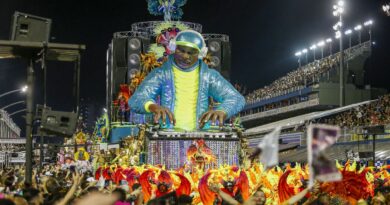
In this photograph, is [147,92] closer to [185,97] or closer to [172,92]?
[172,92]

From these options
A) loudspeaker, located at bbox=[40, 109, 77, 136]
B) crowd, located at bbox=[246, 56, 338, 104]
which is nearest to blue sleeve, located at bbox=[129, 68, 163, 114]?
loudspeaker, located at bbox=[40, 109, 77, 136]

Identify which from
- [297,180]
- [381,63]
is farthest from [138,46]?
[297,180]

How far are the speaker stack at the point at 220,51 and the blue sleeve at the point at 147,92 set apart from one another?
21190 millimetres

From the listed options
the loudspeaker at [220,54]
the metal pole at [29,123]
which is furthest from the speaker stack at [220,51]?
the metal pole at [29,123]

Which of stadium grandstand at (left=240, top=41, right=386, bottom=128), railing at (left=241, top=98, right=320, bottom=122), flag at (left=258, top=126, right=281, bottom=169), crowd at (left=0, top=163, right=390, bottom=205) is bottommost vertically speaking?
crowd at (left=0, top=163, right=390, bottom=205)

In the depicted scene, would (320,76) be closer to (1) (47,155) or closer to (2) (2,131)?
(1) (47,155)

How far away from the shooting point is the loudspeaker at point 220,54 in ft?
147

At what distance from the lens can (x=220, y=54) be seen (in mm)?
45344

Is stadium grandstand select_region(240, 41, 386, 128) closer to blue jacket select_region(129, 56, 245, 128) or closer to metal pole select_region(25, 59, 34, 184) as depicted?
blue jacket select_region(129, 56, 245, 128)

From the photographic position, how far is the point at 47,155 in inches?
2152

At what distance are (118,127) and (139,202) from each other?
35805 millimetres

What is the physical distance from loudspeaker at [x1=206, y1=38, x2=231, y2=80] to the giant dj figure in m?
20.8

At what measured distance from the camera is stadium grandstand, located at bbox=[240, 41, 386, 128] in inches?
1999

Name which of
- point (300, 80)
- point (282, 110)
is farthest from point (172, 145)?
point (300, 80)
